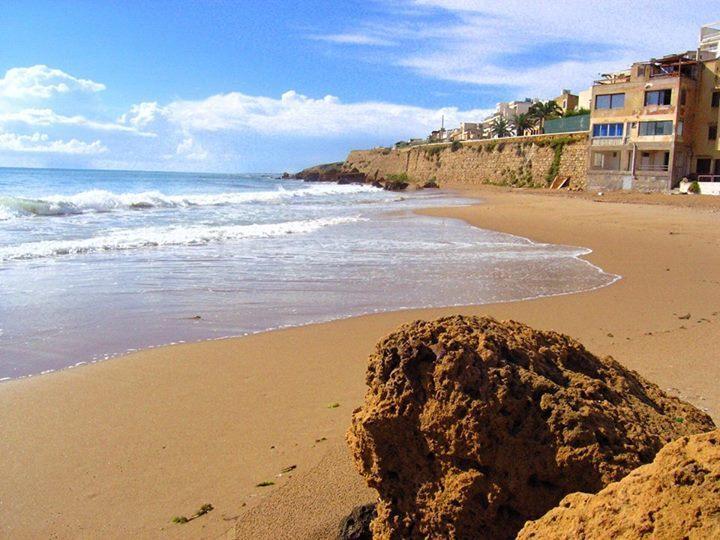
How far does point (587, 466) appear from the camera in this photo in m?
2.45

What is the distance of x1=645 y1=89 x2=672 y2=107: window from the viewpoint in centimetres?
3656

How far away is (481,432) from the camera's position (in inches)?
99.0

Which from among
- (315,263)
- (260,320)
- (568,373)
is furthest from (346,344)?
(315,263)

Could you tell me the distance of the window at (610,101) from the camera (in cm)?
3912

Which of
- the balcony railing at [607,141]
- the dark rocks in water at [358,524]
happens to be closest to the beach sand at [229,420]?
the dark rocks in water at [358,524]

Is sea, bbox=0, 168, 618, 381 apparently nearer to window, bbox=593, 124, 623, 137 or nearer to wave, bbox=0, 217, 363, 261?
wave, bbox=0, 217, 363, 261

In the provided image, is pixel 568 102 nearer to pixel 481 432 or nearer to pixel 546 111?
pixel 546 111

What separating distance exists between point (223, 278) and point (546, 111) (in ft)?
181

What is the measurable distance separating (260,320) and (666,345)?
456 centimetres

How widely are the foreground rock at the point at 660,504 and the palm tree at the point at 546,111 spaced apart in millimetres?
59240

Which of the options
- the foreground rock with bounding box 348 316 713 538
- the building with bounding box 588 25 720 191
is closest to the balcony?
the building with bounding box 588 25 720 191

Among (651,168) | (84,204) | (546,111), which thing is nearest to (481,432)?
(84,204)

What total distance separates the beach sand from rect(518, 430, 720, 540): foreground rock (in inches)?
56.7

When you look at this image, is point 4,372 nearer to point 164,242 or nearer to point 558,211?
point 164,242
